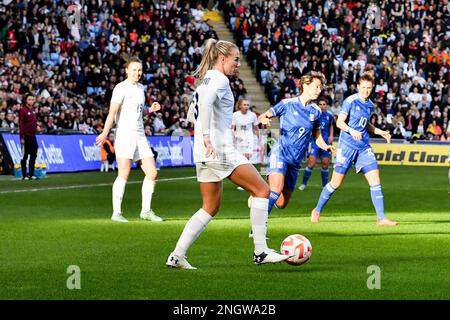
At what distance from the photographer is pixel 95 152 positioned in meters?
36.3

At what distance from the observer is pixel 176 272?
35.4ft

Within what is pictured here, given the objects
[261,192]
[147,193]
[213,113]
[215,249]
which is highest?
[213,113]

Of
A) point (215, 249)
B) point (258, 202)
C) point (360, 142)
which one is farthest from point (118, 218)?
point (258, 202)

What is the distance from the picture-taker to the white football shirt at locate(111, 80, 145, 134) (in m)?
17.4

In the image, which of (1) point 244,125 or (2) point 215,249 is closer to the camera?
(2) point 215,249

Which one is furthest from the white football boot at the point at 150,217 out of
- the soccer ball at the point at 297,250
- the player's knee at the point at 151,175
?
the soccer ball at the point at 297,250

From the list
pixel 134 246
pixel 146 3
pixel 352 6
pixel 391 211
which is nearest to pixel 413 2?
pixel 352 6

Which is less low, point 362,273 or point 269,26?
point 362,273

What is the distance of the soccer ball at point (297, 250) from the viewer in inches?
440

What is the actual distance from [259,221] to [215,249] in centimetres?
207

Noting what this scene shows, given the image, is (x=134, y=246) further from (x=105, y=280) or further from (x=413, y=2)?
(x=413, y=2)

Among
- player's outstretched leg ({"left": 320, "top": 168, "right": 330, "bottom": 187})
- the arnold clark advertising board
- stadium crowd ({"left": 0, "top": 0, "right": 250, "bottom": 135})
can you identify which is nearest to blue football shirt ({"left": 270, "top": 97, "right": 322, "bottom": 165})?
player's outstretched leg ({"left": 320, "top": 168, "right": 330, "bottom": 187})

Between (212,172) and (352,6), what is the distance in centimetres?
4454

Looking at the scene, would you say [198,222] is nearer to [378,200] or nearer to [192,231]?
[192,231]
